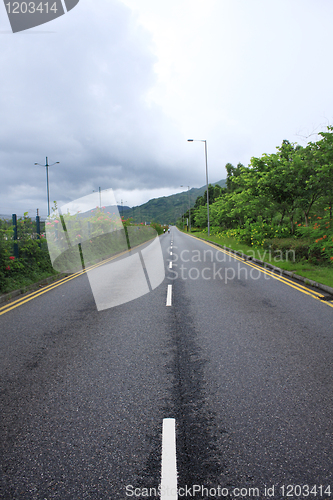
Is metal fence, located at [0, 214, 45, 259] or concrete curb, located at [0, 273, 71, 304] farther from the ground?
metal fence, located at [0, 214, 45, 259]

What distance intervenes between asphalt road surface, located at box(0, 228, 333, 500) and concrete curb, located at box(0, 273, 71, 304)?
1.85 metres

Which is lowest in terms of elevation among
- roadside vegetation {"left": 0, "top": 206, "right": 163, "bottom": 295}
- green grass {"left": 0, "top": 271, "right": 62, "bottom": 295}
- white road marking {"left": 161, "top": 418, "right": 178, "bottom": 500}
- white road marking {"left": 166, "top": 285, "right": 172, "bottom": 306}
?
white road marking {"left": 161, "top": 418, "right": 178, "bottom": 500}

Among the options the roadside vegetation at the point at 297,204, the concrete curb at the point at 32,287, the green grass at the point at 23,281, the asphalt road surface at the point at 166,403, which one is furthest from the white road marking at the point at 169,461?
the roadside vegetation at the point at 297,204

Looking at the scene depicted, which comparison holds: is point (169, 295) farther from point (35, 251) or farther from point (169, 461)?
point (35, 251)

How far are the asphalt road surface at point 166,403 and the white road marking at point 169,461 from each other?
0.04 meters

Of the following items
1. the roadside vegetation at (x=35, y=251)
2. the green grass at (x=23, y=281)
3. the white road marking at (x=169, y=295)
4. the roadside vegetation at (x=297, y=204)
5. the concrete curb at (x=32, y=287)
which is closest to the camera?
the white road marking at (x=169, y=295)

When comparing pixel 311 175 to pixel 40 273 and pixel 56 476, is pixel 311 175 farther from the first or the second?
pixel 56 476

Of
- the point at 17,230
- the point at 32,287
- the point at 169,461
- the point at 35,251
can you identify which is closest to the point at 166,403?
the point at 169,461

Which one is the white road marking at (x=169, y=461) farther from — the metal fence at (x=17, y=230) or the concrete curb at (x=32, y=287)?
the metal fence at (x=17, y=230)

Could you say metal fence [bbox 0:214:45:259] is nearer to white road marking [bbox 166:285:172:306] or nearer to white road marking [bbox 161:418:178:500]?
white road marking [bbox 166:285:172:306]

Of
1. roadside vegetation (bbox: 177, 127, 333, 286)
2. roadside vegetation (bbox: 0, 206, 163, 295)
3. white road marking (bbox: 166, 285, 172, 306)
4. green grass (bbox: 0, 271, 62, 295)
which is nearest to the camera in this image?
white road marking (bbox: 166, 285, 172, 306)

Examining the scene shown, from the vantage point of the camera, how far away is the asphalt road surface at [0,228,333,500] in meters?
2.22

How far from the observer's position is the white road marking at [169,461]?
6.97ft

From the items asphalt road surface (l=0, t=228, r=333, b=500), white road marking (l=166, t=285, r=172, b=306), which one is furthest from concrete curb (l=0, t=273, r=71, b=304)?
white road marking (l=166, t=285, r=172, b=306)
